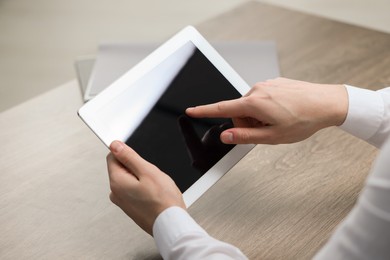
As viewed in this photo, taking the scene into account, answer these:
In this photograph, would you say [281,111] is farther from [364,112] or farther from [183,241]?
[183,241]

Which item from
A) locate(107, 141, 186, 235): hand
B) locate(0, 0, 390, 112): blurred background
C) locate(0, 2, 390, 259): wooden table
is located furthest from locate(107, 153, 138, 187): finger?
locate(0, 0, 390, 112): blurred background

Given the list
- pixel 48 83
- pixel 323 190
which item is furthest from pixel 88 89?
pixel 48 83

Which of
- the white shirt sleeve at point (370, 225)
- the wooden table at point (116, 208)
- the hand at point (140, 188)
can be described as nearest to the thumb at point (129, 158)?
the hand at point (140, 188)

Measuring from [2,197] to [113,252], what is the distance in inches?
11.1

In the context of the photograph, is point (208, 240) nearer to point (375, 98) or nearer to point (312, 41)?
point (375, 98)

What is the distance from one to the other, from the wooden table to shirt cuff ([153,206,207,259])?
0.10 metres

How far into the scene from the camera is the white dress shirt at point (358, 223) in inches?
22.8

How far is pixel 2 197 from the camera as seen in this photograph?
1053 mm

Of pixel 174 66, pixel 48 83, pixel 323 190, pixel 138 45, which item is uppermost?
pixel 174 66

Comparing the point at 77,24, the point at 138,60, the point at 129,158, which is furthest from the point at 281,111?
the point at 77,24

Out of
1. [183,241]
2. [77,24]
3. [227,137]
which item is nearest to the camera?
[183,241]

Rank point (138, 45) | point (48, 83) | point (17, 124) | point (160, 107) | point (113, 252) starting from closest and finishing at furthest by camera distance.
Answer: point (113, 252)
point (160, 107)
point (17, 124)
point (138, 45)
point (48, 83)

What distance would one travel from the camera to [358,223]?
0.60m

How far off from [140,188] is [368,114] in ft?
1.58
